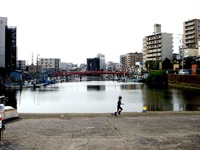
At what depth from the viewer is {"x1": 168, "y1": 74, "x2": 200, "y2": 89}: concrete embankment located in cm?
5265

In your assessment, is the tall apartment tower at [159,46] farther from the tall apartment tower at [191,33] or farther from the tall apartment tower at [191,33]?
the tall apartment tower at [191,33]

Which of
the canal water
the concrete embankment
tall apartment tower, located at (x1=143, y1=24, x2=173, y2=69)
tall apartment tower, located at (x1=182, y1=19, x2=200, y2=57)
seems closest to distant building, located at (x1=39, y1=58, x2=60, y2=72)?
tall apartment tower, located at (x1=143, y1=24, x2=173, y2=69)

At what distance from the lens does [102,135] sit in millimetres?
8391

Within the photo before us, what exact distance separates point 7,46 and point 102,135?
236 ft

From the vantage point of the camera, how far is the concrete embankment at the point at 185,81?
52650 mm

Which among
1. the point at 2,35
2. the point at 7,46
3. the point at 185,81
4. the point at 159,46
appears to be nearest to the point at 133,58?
the point at 159,46

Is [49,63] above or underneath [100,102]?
above

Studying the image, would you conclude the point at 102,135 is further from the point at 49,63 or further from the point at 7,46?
the point at 49,63

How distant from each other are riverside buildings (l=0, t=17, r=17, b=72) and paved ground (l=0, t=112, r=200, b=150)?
2506 inches

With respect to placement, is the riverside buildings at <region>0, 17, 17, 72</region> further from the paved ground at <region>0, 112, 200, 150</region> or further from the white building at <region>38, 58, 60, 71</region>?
the white building at <region>38, 58, 60, 71</region>

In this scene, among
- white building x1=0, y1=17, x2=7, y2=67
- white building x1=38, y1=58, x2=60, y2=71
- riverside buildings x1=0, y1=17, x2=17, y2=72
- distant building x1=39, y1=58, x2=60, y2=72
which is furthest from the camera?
white building x1=38, y1=58, x2=60, y2=71

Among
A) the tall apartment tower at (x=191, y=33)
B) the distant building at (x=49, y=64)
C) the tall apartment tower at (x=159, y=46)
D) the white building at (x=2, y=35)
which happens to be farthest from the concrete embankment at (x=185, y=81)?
the distant building at (x=49, y=64)

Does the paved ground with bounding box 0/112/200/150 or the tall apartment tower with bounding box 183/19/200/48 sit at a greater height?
the tall apartment tower with bounding box 183/19/200/48

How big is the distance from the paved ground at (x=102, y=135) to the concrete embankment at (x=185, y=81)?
4502cm
